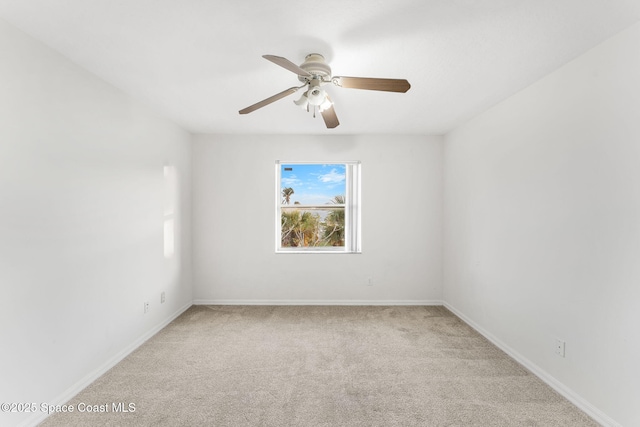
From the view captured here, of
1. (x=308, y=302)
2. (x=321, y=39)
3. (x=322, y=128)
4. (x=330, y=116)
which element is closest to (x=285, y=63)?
(x=321, y=39)

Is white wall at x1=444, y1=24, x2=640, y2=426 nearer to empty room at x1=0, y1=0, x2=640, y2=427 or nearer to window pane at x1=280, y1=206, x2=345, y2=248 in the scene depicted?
empty room at x1=0, y1=0, x2=640, y2=427

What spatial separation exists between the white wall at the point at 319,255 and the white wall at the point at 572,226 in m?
1.01

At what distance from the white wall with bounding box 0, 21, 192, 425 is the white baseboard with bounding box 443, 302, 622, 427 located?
3447 millimetres

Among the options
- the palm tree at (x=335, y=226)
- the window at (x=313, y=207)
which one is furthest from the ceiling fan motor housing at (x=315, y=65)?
the palm tree at (x=335, y=226)

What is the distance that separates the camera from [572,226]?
6.70ft

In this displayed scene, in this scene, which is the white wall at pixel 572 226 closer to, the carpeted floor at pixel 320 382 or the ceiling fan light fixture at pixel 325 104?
the carpeted floor at pixel 320 382

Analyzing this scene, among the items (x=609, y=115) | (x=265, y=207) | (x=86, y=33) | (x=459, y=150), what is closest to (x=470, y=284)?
(x=459, y=150)

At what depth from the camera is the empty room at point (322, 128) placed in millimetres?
1664

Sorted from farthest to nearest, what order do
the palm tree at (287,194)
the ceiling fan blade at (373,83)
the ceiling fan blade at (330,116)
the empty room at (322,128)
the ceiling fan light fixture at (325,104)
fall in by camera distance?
the palm tree at (287,194) → the ceiling fan blade at (330,116) → the ceiling fan light fixture at (325,104) → the ceiling fan blade at (373,83) → the empty room at (322,128)

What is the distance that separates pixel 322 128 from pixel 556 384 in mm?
3301

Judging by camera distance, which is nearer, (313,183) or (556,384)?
(556,384)

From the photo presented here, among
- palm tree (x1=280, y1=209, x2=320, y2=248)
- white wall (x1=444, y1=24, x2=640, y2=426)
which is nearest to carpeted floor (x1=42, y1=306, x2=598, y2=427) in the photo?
white wall (x1=444, y1=24, x2=640, y2=426)

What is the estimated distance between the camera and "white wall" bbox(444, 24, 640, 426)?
5.56 ft

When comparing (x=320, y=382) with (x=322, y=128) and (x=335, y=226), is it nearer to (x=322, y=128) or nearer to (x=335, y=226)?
(x=335, y=226)
